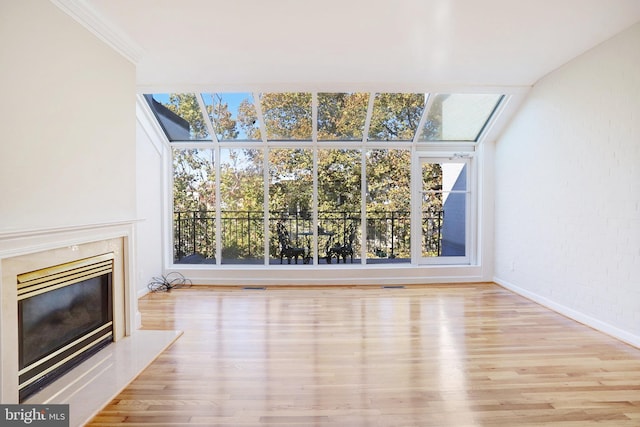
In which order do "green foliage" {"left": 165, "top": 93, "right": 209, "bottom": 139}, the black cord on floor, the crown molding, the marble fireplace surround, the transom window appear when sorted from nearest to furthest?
the marble fireplace surround, the crown molding, "green foliage" {"left": 165, "top": 93, "right": 209, "bottom": 139}, the black cord on floor, the transom window

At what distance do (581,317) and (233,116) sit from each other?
4.83m

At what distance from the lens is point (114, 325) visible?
2881 mm

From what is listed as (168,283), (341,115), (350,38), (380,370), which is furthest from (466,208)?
(168,283)

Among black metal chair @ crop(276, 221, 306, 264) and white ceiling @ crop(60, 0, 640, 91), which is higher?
white ceiling @ crop(60, 0, 640, 91)

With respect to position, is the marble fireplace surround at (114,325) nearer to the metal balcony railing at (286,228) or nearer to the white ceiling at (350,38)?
the white ceiling at (350,38)

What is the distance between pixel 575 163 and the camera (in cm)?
342

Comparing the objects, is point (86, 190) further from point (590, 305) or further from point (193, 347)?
point (590, 305)

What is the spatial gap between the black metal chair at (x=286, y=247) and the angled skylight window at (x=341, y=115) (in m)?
1.54

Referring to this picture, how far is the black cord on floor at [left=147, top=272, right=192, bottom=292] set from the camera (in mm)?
4699

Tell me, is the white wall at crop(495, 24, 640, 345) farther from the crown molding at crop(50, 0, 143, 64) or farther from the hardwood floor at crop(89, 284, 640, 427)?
the crown molding at crop(50, 0, 143, 64)

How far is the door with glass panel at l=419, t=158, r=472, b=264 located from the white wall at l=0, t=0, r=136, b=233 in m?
4.08

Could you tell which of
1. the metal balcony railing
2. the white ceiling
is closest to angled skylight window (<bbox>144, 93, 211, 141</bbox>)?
the white ceiling

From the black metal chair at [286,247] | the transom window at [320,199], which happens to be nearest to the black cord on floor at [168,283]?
the transom window at [320,199]

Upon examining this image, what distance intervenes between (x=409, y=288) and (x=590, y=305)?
2.06m
